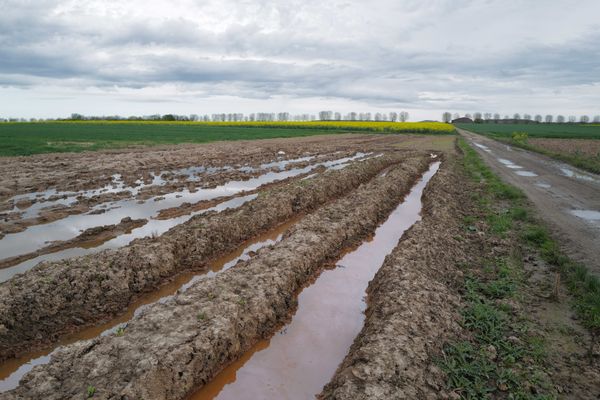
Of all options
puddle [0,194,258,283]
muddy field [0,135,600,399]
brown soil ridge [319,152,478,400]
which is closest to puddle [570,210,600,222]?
muddy field [0,135,600,399]

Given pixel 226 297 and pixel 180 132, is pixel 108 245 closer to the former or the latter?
pixel 226 297

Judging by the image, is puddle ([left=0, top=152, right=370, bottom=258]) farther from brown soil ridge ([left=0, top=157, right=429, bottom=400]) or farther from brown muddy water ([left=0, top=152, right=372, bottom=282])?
brown soil ridge ([left=0, top=157, right=429, bottom=400])

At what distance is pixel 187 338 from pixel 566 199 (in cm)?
1727

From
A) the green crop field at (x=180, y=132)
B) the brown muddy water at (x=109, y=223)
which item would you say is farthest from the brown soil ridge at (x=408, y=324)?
the green crop field at (x=180, y=132)

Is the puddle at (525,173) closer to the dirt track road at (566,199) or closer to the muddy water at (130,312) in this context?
the dirt track road at (566,199)

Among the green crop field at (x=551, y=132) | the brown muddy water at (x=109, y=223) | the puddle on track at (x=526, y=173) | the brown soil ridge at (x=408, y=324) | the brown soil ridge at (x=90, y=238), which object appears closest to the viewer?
the brown soil ridge at (x=408, y=324)

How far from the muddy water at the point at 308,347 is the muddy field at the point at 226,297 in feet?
0.08

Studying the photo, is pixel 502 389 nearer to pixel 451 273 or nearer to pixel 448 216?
pixel 451 273

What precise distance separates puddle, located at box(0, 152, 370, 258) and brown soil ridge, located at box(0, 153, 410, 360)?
2.34 m

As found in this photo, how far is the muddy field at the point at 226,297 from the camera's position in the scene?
17.2 ft

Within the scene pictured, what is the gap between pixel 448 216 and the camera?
42.8ft

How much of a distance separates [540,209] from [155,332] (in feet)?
47.5

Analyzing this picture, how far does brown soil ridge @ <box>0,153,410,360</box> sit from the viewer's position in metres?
6.52

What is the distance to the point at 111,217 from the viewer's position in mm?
12734
